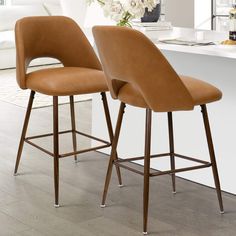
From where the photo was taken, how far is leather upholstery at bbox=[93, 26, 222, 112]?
2971 mm

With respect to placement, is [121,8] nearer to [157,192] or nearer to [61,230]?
[157,192]

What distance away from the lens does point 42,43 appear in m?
3.92

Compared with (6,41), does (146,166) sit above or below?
above

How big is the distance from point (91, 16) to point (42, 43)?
1568mm

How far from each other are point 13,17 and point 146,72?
6.62 m

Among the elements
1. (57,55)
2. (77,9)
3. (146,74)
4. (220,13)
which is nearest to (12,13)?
(77,9)

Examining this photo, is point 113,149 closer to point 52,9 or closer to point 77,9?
point 77,9

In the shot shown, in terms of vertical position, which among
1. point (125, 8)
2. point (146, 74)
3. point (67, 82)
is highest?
point (125, 8)

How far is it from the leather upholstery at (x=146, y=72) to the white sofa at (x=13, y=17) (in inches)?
215

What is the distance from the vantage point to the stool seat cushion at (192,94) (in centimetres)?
310

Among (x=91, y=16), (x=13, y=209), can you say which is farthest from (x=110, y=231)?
(x=91, y=16)

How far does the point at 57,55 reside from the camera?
400 centimetres

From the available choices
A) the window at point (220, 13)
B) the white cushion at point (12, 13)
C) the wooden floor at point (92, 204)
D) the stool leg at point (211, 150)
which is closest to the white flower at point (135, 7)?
the stool leg at point (211, 150)

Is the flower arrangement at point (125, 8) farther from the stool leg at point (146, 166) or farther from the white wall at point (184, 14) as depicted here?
the white wall at point (184, 14)
